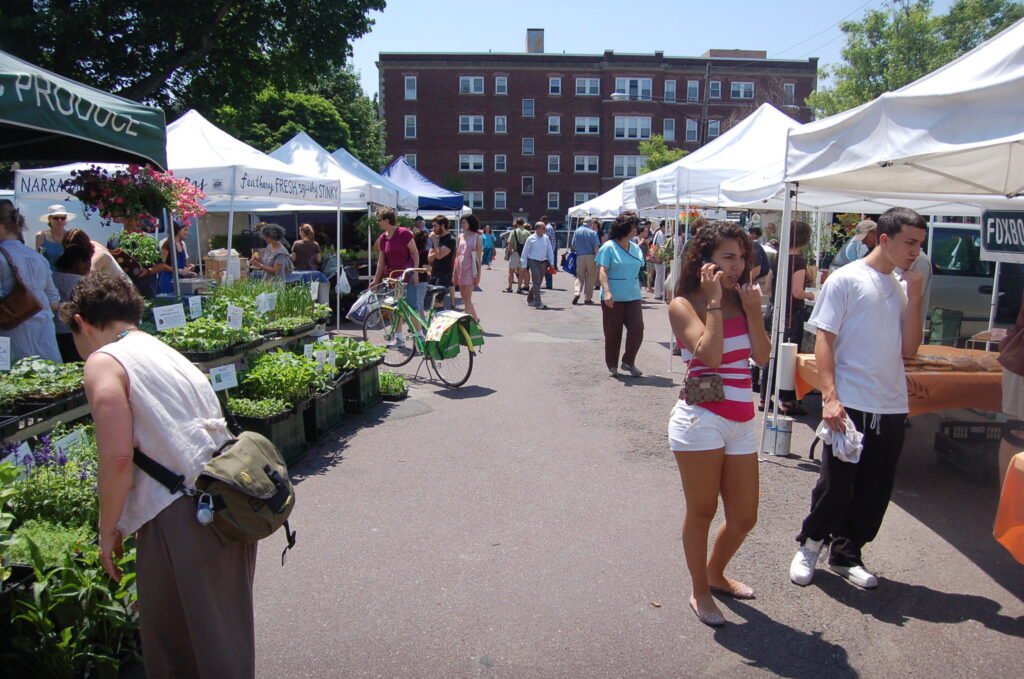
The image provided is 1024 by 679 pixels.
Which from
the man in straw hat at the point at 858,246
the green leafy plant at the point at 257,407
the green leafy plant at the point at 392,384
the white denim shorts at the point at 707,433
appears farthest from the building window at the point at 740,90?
the white denim shorts at the point at 707,433

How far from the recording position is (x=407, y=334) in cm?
1025

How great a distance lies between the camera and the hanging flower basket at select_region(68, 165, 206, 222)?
671 cm

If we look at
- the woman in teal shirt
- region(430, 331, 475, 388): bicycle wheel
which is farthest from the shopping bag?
region(430, 331, 475, 388): bicycle wheel

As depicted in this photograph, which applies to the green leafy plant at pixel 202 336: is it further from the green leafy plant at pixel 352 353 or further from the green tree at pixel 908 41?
the green tree at pixel 908 41

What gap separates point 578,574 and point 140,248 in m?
6.60

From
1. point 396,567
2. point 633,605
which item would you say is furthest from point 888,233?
point 396,567

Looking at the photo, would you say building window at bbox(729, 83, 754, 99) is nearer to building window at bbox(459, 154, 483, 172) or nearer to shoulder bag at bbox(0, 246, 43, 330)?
building window at bbox(459, 154, 483, 172)

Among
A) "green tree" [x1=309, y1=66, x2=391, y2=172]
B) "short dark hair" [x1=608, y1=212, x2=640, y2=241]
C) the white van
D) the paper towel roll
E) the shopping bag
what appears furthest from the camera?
"green tree" [x1=309, y1=66, x2=391, y2=172]

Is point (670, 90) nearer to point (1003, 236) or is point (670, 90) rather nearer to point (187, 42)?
point (187, 42)

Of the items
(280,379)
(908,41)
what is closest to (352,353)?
(280,379)

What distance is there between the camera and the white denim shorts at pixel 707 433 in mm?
3588

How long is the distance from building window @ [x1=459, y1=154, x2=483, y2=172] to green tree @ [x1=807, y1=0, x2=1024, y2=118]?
33555 mm

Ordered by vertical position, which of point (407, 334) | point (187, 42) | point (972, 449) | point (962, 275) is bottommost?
point (972, 449)

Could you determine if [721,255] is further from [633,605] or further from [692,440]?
[633,605]
